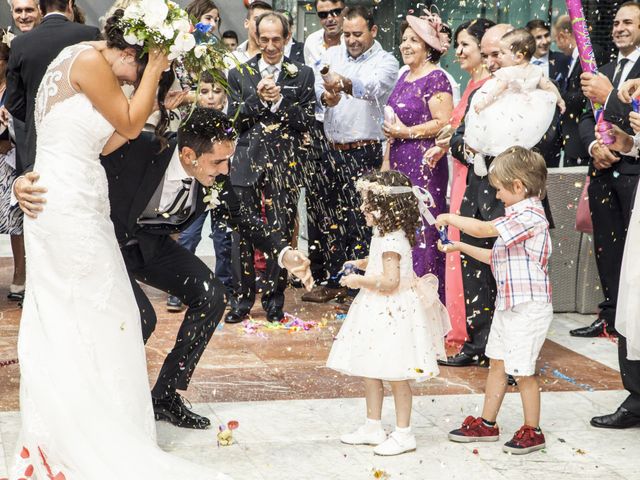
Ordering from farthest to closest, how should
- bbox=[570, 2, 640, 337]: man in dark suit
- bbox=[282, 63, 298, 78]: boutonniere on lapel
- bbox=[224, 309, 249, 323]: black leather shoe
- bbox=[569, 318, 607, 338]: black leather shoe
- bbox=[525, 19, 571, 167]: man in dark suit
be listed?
1. bbox=[525, 19, 571, 167]: man in dark suit
2. bbox=[282, 63, 298, 78]: boutonniere on lapel
3. bbox=[224, 309, 249, 323]: black leather shoe
4. bbox=[569, 318, 607, 338]: black leather shoe
5. bbox=[570, 2, 640, 337]: man in dark suit

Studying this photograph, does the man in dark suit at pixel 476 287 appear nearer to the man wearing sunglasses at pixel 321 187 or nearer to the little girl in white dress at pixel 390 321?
the little girl in white dress at pixel 390 321

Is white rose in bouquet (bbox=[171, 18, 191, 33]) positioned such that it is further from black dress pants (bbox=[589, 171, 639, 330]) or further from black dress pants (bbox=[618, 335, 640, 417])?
black dress pants (bbox=[589, 171, 639, 330])

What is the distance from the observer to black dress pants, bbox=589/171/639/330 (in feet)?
23.3

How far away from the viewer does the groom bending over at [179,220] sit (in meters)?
4.90

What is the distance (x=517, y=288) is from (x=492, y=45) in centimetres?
231

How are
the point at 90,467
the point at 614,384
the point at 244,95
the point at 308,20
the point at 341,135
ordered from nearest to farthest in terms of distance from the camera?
the point at 90,467, the point at 614,384, the point at 244,95, the point at 341,135, the point at 308,20

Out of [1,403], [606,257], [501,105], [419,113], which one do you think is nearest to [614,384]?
[606,257]

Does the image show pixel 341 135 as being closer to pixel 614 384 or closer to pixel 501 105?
pixel 501 105

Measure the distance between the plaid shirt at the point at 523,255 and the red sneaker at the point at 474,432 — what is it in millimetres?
578

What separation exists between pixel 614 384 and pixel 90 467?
3353mm

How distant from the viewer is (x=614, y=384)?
629 cm

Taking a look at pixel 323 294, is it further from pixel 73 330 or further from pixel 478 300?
pixel 73 330

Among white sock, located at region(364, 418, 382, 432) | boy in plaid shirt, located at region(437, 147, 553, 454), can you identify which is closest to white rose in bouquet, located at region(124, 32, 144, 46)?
boy in plaid shirt, located at region(437, 147, 553, 454)

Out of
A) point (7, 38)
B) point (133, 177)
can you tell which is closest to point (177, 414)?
point (133, 177)
